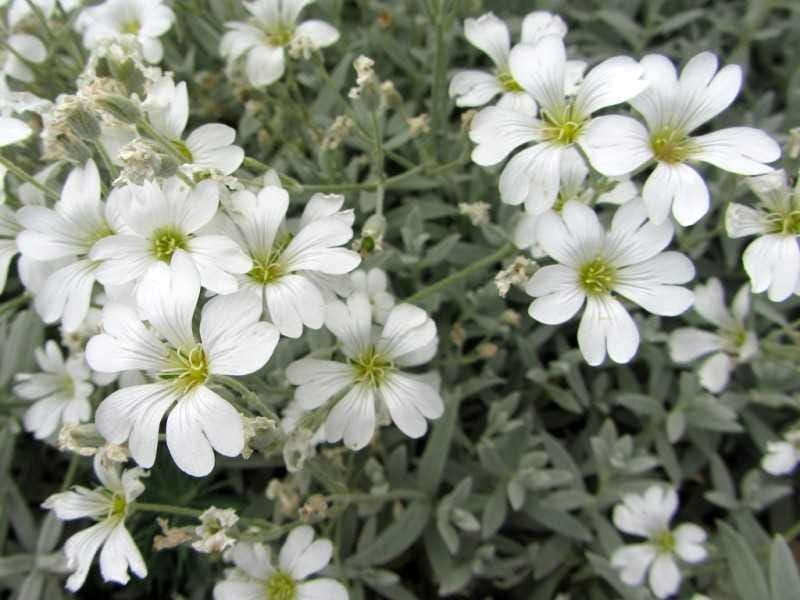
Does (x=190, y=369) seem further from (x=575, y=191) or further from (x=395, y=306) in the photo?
(x=575, y=191)

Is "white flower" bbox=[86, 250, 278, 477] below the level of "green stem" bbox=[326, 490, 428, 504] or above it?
above

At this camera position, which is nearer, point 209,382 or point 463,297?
point 209,382

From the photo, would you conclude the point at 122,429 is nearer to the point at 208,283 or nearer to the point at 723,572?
the point at 208,283

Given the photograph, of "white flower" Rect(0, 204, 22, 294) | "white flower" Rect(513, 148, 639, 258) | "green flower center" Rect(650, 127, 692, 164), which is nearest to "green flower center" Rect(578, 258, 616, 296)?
"white flower" Rect(513, 148, 639, 258)

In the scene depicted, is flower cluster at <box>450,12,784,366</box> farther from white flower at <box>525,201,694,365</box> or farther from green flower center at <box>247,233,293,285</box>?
green flower center at <box>247,233,293,285</box>

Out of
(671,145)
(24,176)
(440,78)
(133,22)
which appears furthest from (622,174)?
(133,22)

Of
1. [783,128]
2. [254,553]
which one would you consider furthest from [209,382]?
[783,128]
